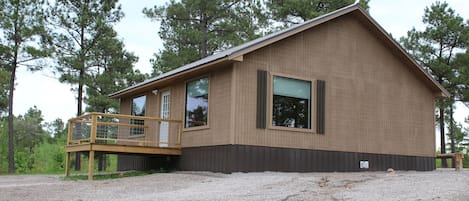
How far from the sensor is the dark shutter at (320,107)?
45.6ft

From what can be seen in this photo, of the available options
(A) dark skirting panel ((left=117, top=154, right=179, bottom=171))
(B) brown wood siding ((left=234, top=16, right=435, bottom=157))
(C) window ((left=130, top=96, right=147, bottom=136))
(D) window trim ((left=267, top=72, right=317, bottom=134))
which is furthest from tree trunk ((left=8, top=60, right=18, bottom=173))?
(D) window trim ((left=267, top=72, right=317, bottom=134))

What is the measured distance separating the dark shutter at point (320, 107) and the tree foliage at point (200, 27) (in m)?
13.4

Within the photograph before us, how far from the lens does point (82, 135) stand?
47.6 feet

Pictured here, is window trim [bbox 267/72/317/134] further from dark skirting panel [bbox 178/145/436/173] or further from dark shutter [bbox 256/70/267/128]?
dark skirting panel [bbox 178/145/436/173]

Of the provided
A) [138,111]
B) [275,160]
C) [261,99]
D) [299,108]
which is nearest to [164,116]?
[138,111]

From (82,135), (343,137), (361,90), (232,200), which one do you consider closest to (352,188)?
(232,200)

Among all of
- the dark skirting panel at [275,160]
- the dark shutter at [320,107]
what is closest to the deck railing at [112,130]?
the dark skirting panel at [275,160]

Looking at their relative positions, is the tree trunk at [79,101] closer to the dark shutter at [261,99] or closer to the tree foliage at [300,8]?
the tree foliage at [300,8]

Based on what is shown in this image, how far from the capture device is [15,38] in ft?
77.9

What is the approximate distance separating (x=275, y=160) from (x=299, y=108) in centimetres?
152

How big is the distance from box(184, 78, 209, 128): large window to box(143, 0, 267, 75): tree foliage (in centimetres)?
1264

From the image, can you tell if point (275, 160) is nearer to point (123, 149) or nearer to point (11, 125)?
point (123, 149)

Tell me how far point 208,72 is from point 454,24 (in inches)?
605

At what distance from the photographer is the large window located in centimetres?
1404
